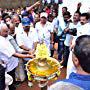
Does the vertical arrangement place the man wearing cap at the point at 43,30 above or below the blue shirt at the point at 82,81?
below

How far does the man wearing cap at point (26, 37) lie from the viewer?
5836 mm

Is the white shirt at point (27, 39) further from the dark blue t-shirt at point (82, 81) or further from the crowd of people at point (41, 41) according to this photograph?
the dark blue t-shirt at point (82, 81)

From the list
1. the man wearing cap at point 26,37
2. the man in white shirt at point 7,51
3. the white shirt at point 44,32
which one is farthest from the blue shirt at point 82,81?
the white shirt at point 44,32

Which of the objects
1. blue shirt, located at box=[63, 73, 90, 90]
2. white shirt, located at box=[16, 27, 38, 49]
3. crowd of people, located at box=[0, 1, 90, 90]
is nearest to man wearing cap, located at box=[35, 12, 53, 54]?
crowd of people, located at box=[0, 1, 90, 90]

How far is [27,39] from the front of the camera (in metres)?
5.96

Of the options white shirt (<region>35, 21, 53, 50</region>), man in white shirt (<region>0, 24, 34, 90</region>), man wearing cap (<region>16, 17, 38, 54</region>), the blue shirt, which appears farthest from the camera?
A: white shirt (<region>35, 21, 53, 50</region>)

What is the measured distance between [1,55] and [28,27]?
1.47 metres

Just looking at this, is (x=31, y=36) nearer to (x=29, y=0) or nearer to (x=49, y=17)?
(x=49, y=17)

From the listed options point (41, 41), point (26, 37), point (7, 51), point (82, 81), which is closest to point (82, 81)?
point (82, 81)

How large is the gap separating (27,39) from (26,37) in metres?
0.04

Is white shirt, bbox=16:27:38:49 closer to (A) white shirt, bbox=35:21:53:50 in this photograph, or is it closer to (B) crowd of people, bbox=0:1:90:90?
(B) crowd of people, bbox=0:1:90:90

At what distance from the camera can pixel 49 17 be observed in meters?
8.66

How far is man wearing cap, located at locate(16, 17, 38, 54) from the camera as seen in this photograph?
5.84 m

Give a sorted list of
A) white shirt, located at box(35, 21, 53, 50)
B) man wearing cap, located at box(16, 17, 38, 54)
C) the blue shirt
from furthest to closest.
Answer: white shirt, located at box(35, 21, 53, 50)
man wearing cap, located at box(16, 17, 38, 54)
the blue shirt
